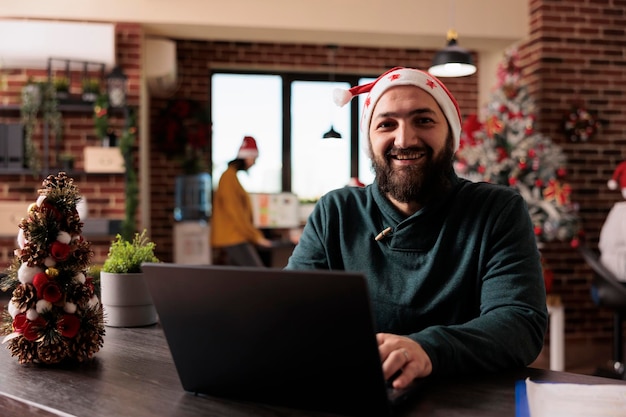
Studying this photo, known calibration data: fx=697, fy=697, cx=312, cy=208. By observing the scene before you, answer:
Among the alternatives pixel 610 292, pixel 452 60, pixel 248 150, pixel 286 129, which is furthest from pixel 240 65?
pixel 610 292

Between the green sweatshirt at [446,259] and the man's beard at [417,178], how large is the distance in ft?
0.10

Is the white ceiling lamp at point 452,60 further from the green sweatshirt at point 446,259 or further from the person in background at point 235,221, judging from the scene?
the green sweatshirt at point 446,259

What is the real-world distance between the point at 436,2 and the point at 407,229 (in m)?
4.35

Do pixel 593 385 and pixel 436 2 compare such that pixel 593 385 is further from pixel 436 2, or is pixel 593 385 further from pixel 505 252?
pixel 436 2

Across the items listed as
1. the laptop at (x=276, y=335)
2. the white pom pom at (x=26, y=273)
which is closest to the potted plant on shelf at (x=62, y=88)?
the white pom pom at (x=26, y=273)

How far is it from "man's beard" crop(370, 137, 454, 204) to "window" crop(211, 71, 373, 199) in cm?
539

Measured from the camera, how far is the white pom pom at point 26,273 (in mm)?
1320

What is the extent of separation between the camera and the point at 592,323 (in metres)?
5.54

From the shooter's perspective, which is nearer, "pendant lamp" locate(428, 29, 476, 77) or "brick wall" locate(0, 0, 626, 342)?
"pendant lamp" locate(428, 29, 476, 77)

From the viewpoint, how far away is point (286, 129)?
723cm

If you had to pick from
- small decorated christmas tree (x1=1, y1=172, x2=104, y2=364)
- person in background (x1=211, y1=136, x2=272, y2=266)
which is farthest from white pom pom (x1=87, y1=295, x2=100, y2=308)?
person in background (x1=211, y1=136, x2=272, y2=266)

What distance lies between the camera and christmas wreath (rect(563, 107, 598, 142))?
5.38 meters

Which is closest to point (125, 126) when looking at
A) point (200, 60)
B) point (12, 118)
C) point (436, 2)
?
→ point (12, 118)

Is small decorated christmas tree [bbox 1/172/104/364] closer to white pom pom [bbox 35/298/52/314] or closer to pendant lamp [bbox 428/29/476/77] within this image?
white pom pom [bbox 35/298/52/314]
